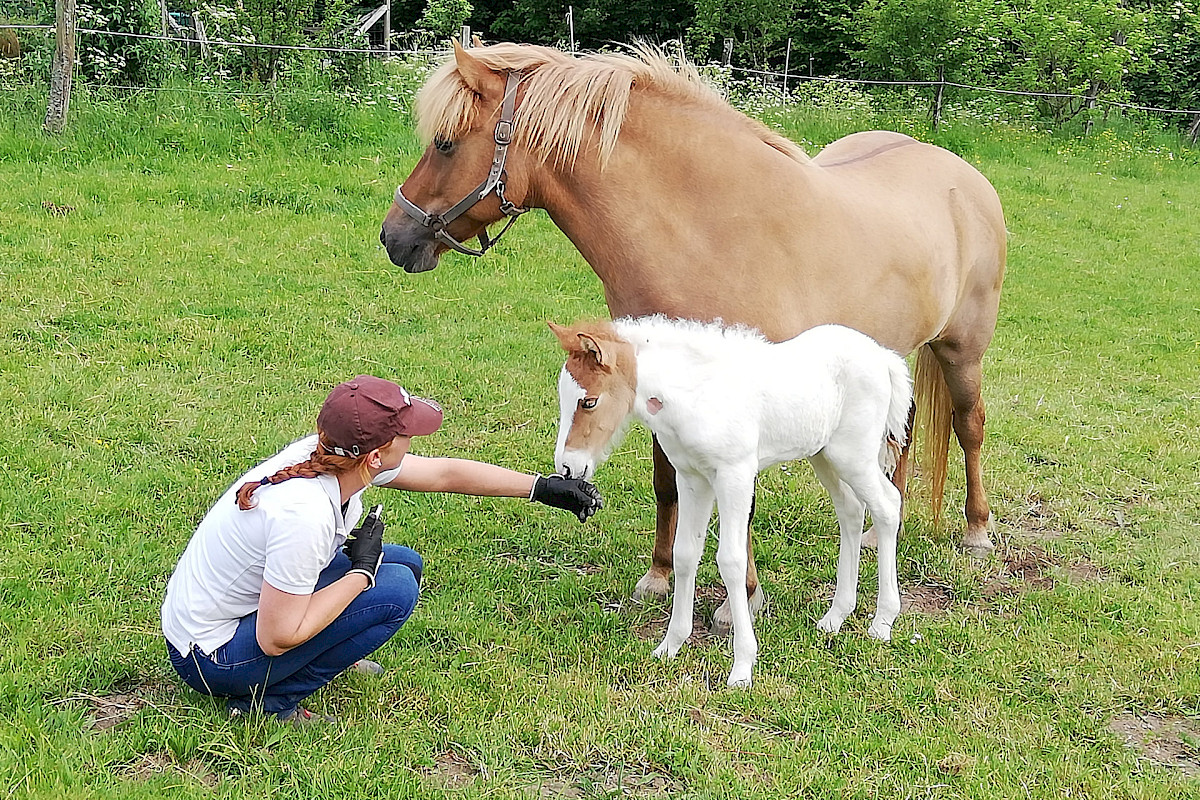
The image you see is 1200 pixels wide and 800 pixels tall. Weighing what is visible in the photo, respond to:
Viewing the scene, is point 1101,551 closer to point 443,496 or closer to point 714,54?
point 443,496

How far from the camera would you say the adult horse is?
333 centimetres

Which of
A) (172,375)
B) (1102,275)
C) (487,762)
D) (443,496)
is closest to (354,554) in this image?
(487,762)

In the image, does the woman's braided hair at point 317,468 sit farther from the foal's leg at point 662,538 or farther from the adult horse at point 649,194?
the foal's leg at point 662,538

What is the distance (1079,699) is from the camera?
3.39 metres

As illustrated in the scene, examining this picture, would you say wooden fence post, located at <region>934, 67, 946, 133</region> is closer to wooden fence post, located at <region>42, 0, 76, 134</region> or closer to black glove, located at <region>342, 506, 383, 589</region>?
wooden fence post, located at <region>42, 0, 76, 134</region>

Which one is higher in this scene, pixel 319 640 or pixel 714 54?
pixel 714 54

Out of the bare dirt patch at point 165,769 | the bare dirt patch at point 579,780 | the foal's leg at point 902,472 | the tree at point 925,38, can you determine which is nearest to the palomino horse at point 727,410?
the bare dirt patch at point 579,780

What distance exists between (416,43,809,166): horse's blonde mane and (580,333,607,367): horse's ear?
674 millimetres

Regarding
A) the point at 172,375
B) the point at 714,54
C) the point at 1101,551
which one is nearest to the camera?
the point at 1101,551

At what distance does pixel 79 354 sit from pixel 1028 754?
16.8 feet

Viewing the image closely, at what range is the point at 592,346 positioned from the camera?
296 cm

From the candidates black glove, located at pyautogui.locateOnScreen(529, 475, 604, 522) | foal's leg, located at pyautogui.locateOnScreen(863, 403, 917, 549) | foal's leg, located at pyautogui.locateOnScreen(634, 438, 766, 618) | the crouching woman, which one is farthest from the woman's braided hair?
foal's leg, located at pyautogui.locateOnScreen(863, 403, 917, 549)

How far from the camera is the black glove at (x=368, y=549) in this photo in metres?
2.95

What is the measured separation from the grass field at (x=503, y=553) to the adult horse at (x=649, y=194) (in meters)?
0.69
